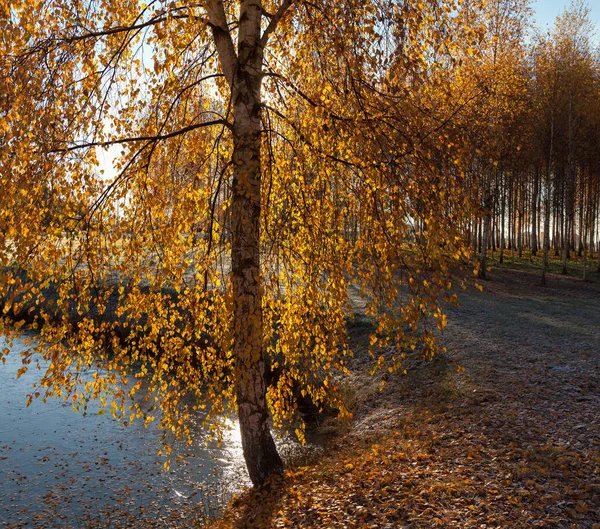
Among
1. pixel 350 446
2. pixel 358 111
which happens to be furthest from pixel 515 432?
pixel 358 111

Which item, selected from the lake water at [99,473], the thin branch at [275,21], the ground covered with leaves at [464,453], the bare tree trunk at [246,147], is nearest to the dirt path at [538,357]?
the ground covered with leaves at [464,453]

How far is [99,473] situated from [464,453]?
5620 mm

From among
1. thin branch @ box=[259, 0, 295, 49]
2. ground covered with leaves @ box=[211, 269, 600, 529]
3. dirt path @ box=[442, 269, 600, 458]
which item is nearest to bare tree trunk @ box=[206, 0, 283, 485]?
thin branch @ box=[259, 0, 295, 49]

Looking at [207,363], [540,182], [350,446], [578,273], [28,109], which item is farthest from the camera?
[540,182]

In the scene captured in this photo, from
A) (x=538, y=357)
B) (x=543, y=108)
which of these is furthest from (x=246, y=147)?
(x=543, y=108)

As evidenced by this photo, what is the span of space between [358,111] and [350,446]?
5400 mm

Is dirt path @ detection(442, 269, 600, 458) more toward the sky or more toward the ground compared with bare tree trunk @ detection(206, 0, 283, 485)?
more toward the ground

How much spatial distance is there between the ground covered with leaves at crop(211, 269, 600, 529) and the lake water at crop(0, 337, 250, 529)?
47.8 inches

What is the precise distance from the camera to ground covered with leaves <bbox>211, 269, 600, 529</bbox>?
5.79m

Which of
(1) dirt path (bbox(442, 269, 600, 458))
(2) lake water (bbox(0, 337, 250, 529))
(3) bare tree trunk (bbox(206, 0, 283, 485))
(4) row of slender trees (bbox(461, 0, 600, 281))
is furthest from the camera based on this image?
(4) row of slender trees (bbox(461, 0, 600, 281))

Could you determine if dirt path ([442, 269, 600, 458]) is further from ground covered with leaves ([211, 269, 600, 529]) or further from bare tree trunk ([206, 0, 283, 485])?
bare tree trunk ([206, 0, 283, 485])

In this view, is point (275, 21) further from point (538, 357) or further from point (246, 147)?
point (538, 357)

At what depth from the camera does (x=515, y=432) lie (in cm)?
767

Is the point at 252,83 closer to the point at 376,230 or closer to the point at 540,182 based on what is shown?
the point at 376,230
